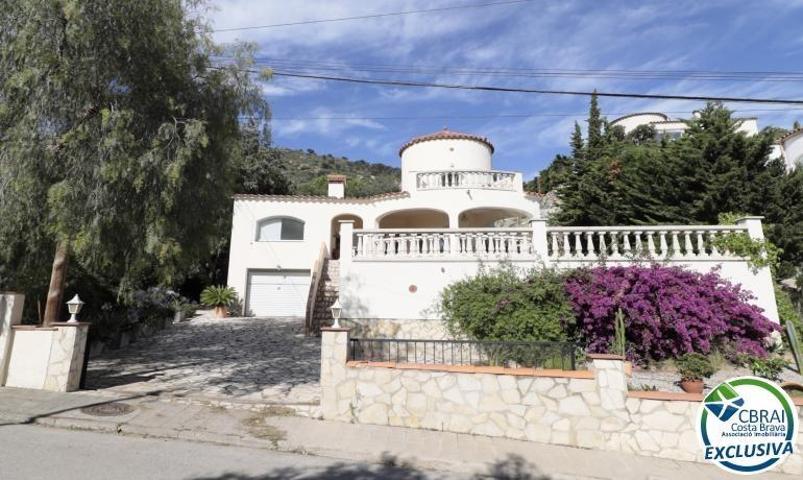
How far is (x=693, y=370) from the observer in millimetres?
6914

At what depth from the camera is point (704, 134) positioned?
39.5 ft

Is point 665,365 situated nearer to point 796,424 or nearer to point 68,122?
point 796,424

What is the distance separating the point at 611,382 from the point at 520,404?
1250 mm

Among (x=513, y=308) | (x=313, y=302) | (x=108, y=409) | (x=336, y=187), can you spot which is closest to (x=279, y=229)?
(x=336, y=187)

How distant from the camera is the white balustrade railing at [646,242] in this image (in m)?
9.18

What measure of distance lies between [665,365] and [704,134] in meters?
7.97

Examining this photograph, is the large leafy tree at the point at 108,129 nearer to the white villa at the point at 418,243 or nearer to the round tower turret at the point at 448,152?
the white villa at the point at 418,243

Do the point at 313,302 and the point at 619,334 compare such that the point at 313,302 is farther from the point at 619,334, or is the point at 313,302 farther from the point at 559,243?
the point at 619,334

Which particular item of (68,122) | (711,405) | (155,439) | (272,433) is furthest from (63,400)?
(711,405)

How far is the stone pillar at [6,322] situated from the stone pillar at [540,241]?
34.1 feet

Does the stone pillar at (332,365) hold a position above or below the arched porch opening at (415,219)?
below

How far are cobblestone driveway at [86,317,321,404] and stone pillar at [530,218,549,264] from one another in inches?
224

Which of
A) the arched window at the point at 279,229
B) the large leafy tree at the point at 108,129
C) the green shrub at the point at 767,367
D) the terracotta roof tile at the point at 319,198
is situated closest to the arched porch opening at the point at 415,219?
the terracotta roof tile at the point at 319,198

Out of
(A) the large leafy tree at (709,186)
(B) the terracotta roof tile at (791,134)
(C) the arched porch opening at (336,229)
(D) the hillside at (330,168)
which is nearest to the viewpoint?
(A) the large leafy tree at (709,186)
